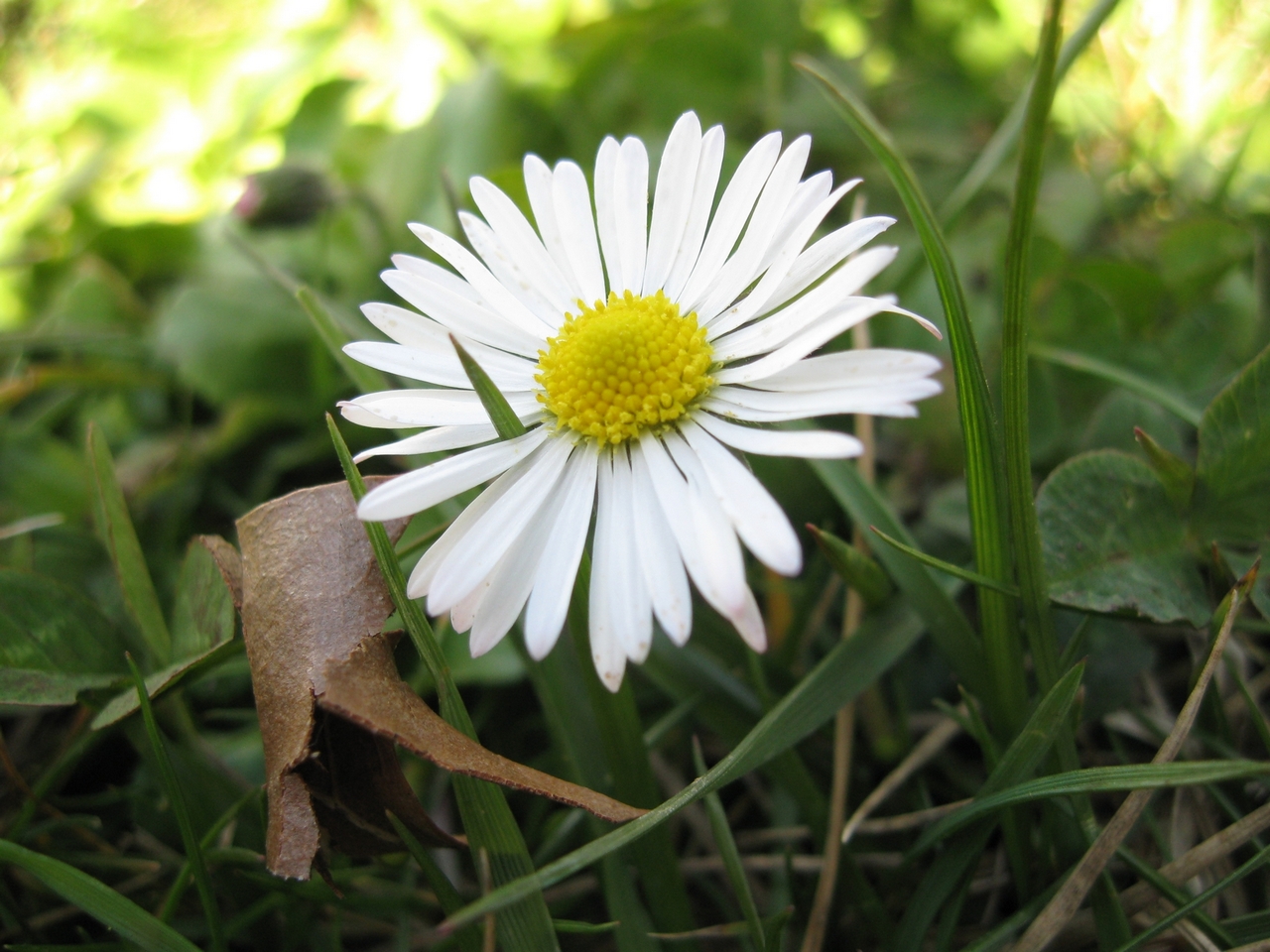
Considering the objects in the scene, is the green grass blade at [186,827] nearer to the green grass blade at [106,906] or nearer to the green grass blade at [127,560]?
the green grass blade at [106,906]

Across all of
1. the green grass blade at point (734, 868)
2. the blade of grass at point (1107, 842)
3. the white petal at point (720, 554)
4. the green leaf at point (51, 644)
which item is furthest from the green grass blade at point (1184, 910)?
the green leaf at point (51, 644)

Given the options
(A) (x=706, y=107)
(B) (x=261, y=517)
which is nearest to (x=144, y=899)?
(B) (x=261, y=517)

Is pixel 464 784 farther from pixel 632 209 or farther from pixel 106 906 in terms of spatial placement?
pixel 632 209

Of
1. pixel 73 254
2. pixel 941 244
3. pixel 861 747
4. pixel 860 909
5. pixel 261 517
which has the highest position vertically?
pixel 73 254

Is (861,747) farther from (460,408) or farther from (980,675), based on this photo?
(460,408)

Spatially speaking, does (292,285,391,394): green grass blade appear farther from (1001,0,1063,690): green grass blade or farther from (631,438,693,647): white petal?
(1001,0,1063,690): green grass blade

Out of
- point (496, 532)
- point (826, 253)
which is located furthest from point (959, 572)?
point (496, 532)

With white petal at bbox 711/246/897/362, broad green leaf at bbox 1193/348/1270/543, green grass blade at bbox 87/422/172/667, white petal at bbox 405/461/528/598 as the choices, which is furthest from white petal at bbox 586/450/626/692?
broad green leaf at bbox 1193/348/1270/543
